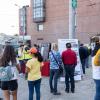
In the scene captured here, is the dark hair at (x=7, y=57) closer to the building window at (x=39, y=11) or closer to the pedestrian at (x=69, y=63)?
the pedestrian at (x=69, y=63)

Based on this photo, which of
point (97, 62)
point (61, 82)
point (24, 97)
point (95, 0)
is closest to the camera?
point (97, 62)

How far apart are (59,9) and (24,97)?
54.5 metres

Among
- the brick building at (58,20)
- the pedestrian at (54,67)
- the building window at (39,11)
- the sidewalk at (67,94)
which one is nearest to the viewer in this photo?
the sidewalk at (67,94)

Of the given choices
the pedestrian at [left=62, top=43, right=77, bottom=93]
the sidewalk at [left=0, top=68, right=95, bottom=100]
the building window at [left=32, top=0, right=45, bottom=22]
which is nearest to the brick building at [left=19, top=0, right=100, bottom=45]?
the building window at [left=32, top=0, right=45, bottom=22]

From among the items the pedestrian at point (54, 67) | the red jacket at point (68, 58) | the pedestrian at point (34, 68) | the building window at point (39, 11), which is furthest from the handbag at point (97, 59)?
the building window at point (39, 11)

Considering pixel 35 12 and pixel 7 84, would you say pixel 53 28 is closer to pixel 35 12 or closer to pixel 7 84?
pixel 35 12

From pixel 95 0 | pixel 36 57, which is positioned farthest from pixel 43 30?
pixel 36 57

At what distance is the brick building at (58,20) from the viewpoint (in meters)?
56.0

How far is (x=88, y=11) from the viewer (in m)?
56.8

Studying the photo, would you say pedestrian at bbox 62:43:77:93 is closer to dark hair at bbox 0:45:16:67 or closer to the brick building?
dark hair at bbox 0:45:16:67

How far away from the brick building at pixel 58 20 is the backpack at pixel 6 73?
48015mm

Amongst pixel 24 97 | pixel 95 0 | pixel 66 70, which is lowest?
pixel 24 97

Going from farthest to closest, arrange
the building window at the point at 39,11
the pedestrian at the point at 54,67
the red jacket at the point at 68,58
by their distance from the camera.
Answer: the building window at the point at 39,11, the red jacket at the point at 68,58, the pedestrian at the point at 54,67

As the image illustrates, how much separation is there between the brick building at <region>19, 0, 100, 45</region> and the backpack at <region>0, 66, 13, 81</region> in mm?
48015
